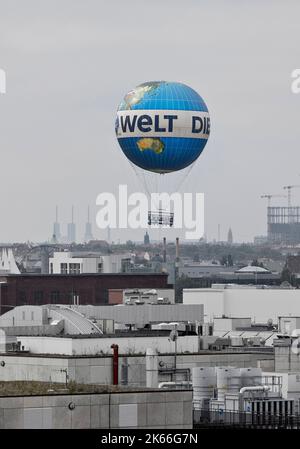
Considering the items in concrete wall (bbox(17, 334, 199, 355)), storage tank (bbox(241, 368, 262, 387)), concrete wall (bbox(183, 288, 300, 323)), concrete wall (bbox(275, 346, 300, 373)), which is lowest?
storage tank (bbox(241, 368, 262, 387))

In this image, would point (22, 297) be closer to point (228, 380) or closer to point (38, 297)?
point (38, 297)

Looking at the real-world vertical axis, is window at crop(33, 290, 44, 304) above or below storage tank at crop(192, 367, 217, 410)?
above

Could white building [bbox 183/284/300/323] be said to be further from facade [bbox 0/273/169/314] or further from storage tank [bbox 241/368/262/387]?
storage tank [bbox 241/368/262/387]

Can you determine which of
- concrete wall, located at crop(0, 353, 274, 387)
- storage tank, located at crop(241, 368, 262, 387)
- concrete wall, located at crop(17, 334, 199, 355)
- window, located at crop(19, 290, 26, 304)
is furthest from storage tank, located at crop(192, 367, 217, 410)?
window, located at crop(19, 290, 26, 304)

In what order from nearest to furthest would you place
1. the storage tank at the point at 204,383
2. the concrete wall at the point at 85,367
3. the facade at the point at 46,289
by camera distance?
the storage tank at the point at 204,383 → the concrete wall at the point at 85,367 → the facade at the point at 46,289

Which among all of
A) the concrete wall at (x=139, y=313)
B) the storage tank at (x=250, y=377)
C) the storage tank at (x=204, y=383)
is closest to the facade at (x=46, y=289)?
the concrete wall at (x=139, y=313)

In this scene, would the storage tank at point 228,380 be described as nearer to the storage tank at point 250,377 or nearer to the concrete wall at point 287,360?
the storage tank at point 250,377

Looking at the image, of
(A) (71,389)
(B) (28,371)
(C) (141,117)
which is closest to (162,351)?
(B) (28,371)
